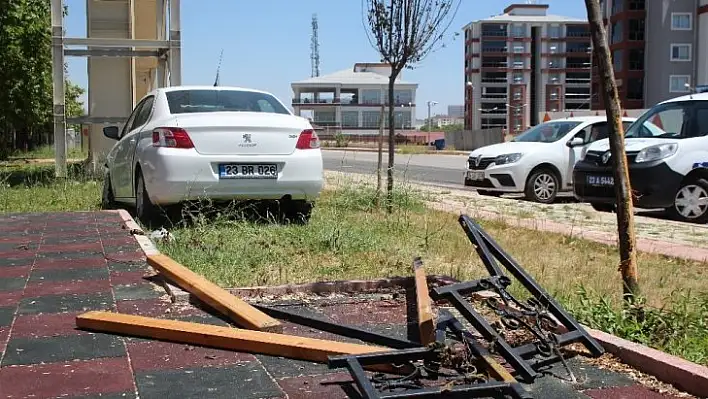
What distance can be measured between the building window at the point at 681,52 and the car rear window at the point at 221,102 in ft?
236

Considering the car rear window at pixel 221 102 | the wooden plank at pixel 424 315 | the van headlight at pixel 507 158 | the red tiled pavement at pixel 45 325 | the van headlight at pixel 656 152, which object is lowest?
the red tiled pavement at pixel 45 325

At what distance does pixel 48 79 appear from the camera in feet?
99.2

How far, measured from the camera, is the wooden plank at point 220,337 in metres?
3.44

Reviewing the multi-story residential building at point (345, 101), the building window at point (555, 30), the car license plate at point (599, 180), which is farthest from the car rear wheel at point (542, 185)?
the building window at point (555, 30)

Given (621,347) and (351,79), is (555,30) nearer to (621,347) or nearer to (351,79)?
(351,79)

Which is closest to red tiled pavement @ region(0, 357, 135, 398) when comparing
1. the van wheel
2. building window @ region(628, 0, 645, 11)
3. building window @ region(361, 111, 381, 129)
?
the van wheel

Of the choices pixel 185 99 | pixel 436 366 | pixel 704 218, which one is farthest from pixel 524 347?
pixel 704 218

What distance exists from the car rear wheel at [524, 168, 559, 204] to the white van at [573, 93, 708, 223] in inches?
105

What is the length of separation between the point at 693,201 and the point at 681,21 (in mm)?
68471

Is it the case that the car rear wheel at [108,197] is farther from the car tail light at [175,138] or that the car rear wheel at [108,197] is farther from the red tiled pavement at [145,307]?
the red tiled pavement at [145,307]

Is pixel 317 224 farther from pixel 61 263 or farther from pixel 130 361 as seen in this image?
pixel 130 361

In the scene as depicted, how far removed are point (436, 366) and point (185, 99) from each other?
18.8 ft

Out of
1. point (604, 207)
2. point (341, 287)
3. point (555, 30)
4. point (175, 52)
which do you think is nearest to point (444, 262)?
point (341, 287)

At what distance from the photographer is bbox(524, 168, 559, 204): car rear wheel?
1416 centimetres
